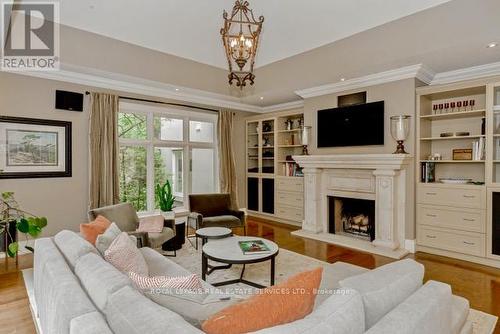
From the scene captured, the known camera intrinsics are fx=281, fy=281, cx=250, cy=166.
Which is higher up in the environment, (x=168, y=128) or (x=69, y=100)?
(x=69, y=100)

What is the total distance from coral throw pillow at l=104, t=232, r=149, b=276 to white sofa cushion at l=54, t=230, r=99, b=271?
136 mm

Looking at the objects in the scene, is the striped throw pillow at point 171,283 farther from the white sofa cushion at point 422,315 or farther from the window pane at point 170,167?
the window pane at point 170,167

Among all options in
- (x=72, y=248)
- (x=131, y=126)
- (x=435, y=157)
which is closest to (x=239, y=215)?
(x=131, y=126)

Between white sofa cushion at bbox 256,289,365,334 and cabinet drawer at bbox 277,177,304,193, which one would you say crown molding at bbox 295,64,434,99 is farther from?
white sofa cushion at bbox 256,289,365,334

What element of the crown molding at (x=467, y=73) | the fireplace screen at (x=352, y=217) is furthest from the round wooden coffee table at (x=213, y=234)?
the crown molding at (x=467, y=73)

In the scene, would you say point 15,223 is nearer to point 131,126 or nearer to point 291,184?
point 131,126

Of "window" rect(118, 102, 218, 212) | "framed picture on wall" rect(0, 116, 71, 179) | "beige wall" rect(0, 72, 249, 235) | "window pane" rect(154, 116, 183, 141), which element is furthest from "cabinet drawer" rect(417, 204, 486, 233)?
"framed picture on wall" rect(0, 116, 71, 179)

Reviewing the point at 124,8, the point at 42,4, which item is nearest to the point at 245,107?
the point at 124,8

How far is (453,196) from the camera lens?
12.9 ft

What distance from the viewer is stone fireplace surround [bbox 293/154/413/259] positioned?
14.1 feet

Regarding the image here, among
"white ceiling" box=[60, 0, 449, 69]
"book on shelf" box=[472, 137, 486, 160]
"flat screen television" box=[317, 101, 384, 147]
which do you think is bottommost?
"book on shelf" box=[472, 137, 486, 160]

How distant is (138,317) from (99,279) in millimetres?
494

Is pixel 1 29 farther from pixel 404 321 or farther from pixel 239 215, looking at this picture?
pixel 404 321

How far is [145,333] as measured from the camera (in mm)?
1004
